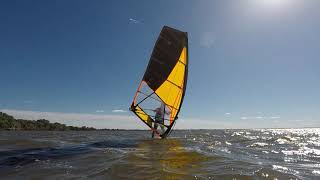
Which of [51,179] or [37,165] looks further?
[37,165]

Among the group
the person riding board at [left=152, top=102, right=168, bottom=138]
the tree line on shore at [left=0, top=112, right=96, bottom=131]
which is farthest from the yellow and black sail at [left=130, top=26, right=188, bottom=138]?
the tree line on shore at [left=0, top=112, right=96, bottom=131]

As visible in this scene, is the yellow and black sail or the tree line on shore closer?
the yellow and black sail

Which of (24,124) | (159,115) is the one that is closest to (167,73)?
(159,115)

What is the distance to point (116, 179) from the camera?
8281mm

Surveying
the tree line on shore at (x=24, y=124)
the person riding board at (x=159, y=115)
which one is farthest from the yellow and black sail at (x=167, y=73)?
the tree line on shore at (x=24, y=124)

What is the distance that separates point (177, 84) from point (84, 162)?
14812 millimetres

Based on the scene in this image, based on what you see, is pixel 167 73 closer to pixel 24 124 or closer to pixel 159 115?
pixel 159 115

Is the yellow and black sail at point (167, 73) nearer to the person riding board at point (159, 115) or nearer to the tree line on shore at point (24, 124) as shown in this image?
the person riding board at point (159, 115)

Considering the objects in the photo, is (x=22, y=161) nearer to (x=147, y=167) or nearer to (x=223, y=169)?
(x=147, y=167)

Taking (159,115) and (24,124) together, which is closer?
(159,115)

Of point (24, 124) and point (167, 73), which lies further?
point (24, 124)

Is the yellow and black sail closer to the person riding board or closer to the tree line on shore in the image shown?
the person riding board

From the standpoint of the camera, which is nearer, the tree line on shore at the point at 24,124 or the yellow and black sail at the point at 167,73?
the yellow and black sail at the point at 167,73

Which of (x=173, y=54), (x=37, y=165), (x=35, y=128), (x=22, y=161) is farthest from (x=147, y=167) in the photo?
(x=35, y=128)
